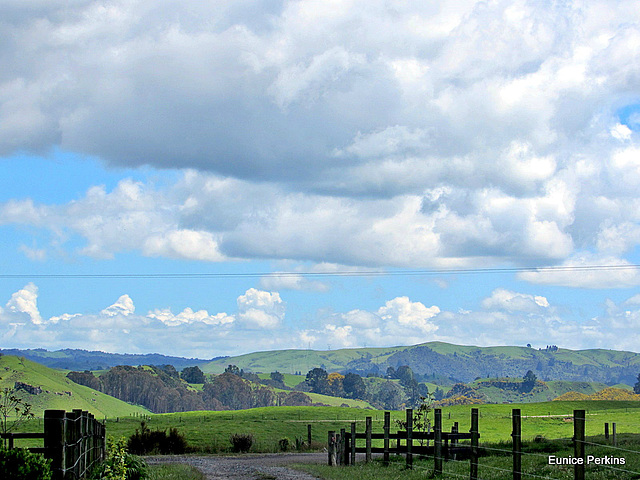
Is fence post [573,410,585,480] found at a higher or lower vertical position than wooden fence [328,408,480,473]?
higher

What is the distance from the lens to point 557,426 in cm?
9888

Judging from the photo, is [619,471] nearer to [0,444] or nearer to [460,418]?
[0,444]

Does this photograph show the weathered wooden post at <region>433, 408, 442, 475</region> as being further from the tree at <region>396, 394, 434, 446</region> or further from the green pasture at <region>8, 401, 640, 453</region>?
the green pasture at <region>8, 401, 640, 453</region>

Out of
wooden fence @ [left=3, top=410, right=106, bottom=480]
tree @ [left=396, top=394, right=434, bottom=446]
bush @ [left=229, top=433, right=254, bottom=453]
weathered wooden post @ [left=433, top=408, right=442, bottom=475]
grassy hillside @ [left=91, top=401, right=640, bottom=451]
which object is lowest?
grassy hillside @ [left=91, top=401, right=640, bottom=451]

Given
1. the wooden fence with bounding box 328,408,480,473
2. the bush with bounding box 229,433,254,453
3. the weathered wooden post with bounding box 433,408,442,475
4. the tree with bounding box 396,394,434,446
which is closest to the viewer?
the weathered wooden post with bounding box 433,408,442,475

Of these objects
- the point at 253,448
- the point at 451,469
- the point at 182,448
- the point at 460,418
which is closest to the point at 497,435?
the point at 460,418

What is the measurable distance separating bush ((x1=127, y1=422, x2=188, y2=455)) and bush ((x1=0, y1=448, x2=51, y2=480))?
1415 inches

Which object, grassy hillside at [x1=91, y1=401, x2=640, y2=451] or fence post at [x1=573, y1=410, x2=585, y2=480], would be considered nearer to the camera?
fence post at [x1=573, y1=410, x2=585, y2=480]

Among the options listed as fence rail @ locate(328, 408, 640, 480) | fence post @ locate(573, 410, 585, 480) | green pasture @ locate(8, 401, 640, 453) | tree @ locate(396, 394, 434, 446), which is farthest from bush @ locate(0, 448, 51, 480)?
green pasture @ locate(8, 401, 640, 453)

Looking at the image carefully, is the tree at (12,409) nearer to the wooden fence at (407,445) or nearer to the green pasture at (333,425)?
the wooden fence at (407,445)

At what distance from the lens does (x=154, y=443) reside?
162ft

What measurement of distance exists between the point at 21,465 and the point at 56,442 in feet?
6.44

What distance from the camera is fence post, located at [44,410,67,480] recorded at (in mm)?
15703

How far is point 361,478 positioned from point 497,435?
220 feet
